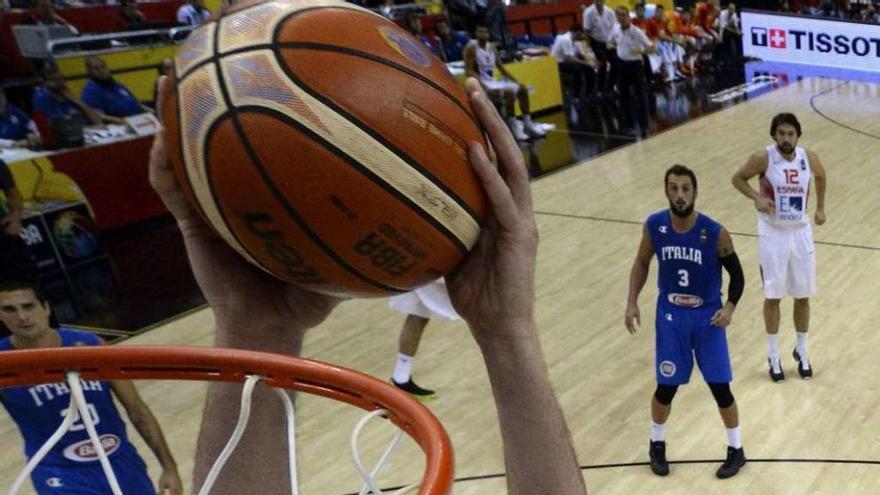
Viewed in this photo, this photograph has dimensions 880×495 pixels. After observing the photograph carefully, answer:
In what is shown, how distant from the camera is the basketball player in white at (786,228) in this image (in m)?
5.05

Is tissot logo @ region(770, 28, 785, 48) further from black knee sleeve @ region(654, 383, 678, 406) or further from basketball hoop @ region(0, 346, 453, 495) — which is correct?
basketball hoop @ region(0, 346, 453, 495)

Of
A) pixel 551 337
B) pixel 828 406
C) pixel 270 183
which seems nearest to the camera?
pixel 270 183

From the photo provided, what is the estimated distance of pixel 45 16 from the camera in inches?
409

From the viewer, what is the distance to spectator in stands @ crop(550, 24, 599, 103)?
1462cm

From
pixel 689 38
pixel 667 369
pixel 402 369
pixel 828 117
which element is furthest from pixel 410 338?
pixel 689 38

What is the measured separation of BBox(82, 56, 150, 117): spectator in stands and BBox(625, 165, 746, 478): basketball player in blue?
7170 mm

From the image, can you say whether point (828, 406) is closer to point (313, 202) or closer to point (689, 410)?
point (689, 410)

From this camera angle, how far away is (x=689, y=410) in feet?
15.4

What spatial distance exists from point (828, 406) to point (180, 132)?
13.4 feet

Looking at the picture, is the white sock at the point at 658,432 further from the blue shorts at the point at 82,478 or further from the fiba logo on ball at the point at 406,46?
the fiba logo on ball at the point at 406,46

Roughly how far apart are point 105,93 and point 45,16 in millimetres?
1669

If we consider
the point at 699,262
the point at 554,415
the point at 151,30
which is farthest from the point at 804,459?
the point at 151,30

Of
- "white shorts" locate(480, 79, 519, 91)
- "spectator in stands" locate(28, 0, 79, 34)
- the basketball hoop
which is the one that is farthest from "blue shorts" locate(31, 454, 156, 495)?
"white shorts" locate(480, 79, 519, 91)

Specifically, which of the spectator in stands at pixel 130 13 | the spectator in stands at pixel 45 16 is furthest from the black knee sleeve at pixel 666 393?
the spectator in stands at pixel 130 13
